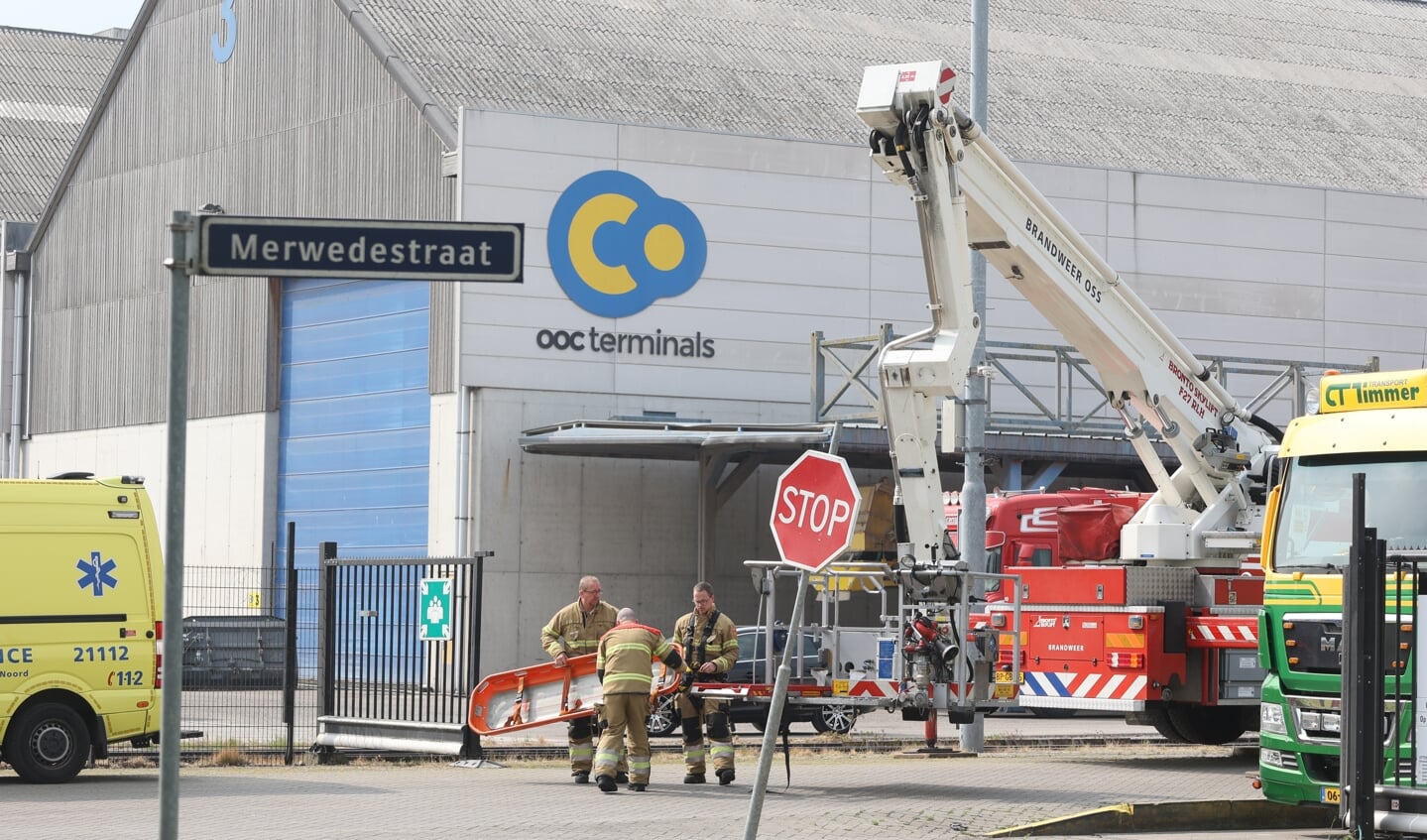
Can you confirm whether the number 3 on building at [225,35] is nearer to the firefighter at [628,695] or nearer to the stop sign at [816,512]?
the firefighter at [628,695]

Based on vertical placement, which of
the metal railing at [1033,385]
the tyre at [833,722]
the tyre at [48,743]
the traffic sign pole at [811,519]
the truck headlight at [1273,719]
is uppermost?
the metal railing at [1033,385]

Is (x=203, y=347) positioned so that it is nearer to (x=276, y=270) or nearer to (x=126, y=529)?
(x=126, y=529)

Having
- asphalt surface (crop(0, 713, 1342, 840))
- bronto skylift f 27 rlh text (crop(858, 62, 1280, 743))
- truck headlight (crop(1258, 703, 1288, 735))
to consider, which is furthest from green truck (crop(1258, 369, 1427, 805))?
bronto skylift f 27 rlh text (crop(858, 62, 1280, 743))

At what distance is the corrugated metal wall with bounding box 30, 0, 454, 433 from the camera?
1478 inches

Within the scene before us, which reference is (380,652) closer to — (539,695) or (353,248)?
(539,695)

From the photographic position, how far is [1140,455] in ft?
67.7

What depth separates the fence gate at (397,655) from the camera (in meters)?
20.6

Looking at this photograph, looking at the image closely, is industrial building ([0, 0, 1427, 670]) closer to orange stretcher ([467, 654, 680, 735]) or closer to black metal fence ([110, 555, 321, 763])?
black metal fence ([110, 555, 321, 763])

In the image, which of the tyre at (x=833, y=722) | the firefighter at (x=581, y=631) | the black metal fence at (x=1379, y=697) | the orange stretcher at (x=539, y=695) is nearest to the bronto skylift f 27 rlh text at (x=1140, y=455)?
the firefighter at (x=581, y=631)

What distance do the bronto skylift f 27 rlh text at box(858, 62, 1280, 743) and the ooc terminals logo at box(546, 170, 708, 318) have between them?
15355mm

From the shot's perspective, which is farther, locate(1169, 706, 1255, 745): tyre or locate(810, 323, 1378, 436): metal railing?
locate(810, 323, 1378, 436): metal railing

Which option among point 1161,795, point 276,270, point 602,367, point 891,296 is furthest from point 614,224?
point 276,270

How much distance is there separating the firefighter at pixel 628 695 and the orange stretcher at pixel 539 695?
1.45 feet

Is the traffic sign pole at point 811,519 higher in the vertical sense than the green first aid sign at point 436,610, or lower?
higher
